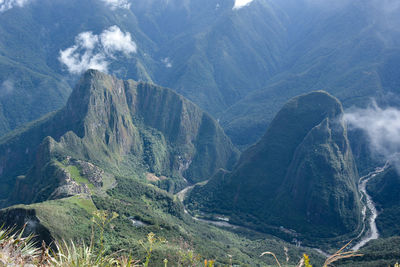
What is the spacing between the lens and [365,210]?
386 ft

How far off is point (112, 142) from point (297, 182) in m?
67.5

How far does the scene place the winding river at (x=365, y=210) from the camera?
102 metres

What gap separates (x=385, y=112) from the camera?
16638 cm

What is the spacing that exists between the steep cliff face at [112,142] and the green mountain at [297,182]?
2611 cm

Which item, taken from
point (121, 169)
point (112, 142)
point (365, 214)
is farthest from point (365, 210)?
point (112, 142)

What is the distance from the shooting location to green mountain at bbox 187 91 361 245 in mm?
109938

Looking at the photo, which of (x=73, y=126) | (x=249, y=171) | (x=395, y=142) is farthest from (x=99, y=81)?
(x=395, y=142)

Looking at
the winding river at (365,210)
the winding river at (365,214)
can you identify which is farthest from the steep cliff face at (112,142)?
the winding river at (365,210)

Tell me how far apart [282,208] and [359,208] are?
23.3m

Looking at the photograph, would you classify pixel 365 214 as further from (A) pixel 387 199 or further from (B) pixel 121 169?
(B) pixel 121 169

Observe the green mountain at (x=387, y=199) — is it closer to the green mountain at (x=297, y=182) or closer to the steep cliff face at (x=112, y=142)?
the green mountain at (x=297, y=182)

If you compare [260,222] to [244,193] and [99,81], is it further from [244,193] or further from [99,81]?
[99,81]

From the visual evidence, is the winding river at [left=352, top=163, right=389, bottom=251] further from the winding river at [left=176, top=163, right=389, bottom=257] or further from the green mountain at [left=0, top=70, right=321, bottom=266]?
the green mountain at [left=0, top=70, right=321, bottom=266]

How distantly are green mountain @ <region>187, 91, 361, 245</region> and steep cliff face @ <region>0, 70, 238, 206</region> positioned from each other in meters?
26.1
